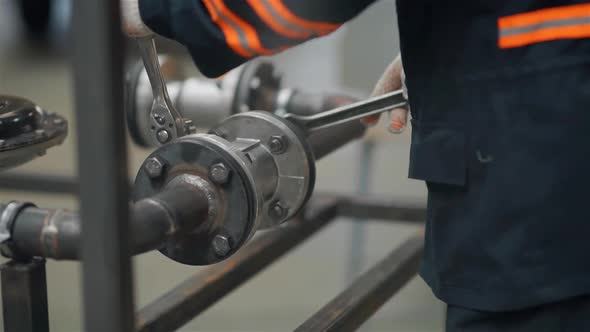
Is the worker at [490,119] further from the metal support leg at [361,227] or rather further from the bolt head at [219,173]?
the metal support leg at [361,227]

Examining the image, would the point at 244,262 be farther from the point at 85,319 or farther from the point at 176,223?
the point at 85,319

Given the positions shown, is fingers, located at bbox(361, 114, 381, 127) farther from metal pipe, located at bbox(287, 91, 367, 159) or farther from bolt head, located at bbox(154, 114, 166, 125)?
bolt head, located at bbox(154, 114, 166, 125)

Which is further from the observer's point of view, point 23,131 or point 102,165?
point 23,131

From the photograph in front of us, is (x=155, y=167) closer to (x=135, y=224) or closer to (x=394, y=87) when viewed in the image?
(x=135, y=224)

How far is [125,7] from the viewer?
0.66 m

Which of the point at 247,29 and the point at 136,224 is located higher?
the point at 247,29

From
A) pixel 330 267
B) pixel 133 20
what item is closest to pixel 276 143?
pixel 133 20

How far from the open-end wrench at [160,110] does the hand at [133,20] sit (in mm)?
54

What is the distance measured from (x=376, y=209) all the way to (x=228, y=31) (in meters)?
0.78

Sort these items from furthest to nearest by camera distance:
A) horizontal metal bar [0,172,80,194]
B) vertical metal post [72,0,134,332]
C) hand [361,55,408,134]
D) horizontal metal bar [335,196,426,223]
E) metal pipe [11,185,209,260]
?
horizontal metal bar [0,172,80,194]
horizontal metal bar [335,196,426,223]
hand [361,55,408,134]
metal pipe [11,185,209,260]
vertical metal post [72,0,134,332]

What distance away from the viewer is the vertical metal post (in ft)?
1.40

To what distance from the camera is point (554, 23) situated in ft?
2.05

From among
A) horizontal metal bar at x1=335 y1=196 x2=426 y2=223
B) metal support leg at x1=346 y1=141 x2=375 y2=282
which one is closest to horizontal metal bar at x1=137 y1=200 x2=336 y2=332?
horizontal metal bar at x1=335 y1=196 x2=426 y2=223

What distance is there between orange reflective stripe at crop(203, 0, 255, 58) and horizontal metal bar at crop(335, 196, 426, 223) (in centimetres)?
75
